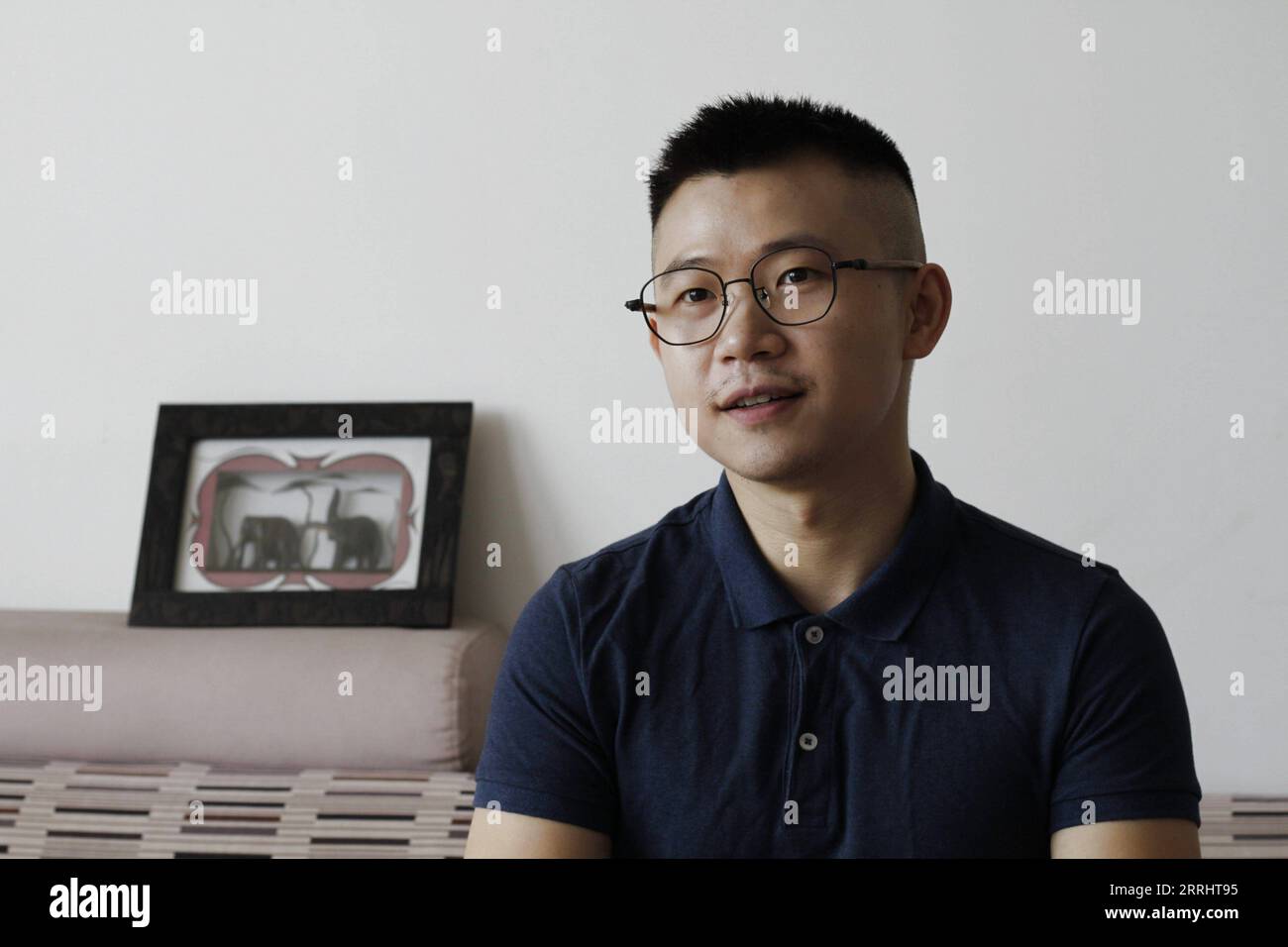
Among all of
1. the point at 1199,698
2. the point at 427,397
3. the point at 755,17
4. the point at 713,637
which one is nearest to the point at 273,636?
the point at 427,397

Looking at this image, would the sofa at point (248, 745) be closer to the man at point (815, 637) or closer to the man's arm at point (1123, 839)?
the man at point (815, 637)

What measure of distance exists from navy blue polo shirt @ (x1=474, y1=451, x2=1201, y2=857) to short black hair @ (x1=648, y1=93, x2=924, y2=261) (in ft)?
1.03

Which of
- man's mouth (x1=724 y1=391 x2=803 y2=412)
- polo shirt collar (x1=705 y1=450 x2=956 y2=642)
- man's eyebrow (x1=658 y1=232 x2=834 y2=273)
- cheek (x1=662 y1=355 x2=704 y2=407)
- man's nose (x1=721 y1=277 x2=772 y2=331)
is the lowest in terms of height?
polo shirt collar (x1=705 y1=450 x2=956 y2=642)

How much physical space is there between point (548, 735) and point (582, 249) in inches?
43.5

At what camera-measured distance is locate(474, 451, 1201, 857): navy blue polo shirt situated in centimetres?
104

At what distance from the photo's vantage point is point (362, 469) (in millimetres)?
2023

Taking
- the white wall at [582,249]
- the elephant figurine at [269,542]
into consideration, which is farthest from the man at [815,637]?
the elephant figurine at [269,542]

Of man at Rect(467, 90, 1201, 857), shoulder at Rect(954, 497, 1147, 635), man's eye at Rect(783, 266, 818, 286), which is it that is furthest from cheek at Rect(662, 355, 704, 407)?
shoulder at Rect(954, 497, 1147, 635)

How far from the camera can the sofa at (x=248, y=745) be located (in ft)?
5.76

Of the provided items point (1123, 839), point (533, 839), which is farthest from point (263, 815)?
point (1123, 839)

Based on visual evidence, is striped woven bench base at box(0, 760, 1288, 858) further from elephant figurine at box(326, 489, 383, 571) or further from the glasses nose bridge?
the glasses nose bridge

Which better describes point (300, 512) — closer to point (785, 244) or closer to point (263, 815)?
point (263, 815)

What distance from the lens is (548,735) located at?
3.59 feet
